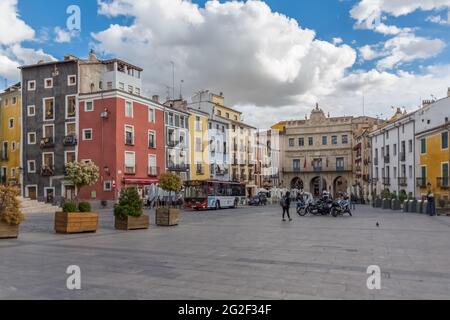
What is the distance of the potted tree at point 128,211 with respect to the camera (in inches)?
667

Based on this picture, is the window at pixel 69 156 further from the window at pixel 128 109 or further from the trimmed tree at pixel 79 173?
the trimmed tree at pixel 79 173

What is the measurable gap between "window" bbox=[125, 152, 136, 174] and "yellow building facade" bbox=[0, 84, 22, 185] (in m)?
13.0

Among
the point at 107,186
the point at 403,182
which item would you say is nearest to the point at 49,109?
the point at 107,186

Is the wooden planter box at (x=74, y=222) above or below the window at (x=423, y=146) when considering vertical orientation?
below

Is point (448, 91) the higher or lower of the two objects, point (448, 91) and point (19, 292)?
the higher

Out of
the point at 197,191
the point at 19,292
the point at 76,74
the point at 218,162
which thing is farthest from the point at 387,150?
the point at 19,292

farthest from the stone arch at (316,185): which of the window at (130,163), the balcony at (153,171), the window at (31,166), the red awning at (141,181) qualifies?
the window at (31,166)

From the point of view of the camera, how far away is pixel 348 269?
28.5ft

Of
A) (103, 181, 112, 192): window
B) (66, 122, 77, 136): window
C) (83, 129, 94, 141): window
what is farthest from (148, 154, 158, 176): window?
(66, 122, 77, 136): window

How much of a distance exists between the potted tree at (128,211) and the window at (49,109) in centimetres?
3147

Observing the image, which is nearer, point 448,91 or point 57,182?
point 57,182

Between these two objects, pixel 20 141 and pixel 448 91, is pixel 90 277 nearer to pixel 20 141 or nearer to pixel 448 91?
pixel 20 141

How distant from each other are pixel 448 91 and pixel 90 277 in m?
50.0
